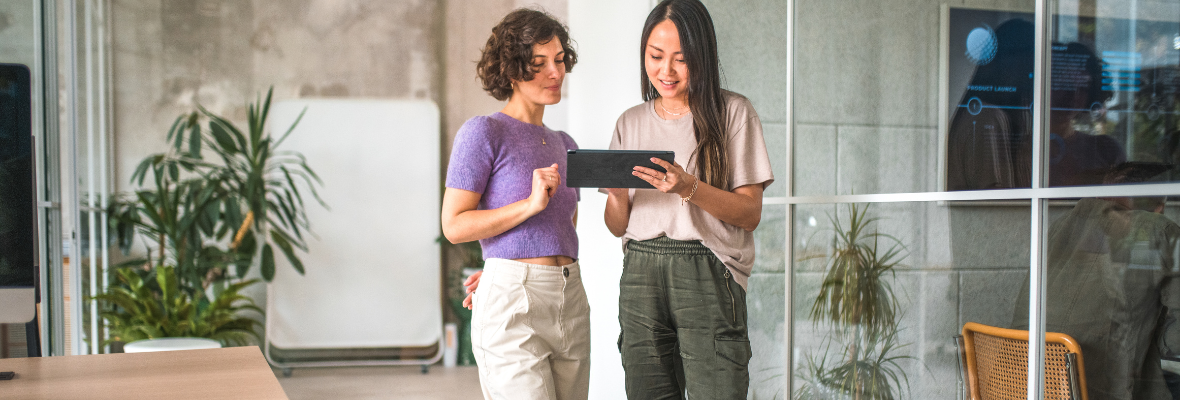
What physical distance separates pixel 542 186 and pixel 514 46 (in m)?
0.36

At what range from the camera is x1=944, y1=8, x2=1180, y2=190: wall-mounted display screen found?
1.06 meters

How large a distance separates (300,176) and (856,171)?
157 inches

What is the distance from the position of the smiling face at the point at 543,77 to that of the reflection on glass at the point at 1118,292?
0.99 m

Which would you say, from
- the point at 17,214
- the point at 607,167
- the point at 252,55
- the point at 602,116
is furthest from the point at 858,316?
the point at 252,55

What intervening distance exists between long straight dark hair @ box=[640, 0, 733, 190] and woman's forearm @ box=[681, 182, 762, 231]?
1.9 inches

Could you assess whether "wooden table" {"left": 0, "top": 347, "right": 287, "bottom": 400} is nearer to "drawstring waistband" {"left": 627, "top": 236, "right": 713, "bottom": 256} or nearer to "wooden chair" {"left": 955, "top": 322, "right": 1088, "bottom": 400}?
"drawstring waistband" {"left": 627, "top": 236, "right": 713, "bottom": 256}

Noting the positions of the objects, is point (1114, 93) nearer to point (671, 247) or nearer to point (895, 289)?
point (895, 289)

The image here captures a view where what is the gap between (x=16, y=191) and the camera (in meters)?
1.28

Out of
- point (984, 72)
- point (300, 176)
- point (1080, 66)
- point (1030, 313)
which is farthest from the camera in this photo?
point (300, 176)

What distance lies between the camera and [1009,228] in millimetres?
1358

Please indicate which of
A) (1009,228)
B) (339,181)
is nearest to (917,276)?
(1009,228)

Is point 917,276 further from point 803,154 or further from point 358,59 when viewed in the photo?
point 358,59

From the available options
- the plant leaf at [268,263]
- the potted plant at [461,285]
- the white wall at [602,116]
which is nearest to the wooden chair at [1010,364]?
the white wall at [602,116]

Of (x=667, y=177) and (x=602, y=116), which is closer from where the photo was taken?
(x=667, y=177)
